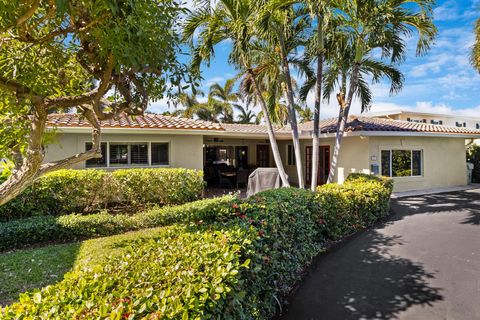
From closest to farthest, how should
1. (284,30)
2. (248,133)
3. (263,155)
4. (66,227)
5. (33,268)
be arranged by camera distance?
1. (33,268)
2. (66,227)
3. (284,30)
4. (248,133)
5. (263,155)

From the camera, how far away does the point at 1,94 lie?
3.84 m

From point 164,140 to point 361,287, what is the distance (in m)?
10.5

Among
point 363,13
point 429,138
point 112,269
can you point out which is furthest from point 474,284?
point 429,138

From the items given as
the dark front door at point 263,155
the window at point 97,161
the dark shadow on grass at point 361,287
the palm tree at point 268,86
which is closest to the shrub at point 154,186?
the window at point 97,161

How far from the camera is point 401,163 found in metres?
15.4

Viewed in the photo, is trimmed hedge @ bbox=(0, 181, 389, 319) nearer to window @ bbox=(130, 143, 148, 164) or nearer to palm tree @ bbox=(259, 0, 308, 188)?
palm tree @ bbox=(259, 0, 308, 188)

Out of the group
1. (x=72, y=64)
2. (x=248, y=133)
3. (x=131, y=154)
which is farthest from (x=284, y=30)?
(x=131, y=154)

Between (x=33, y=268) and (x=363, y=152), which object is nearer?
(x=33, y=268)

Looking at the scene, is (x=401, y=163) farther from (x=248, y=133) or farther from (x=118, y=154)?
(x=118, y=154)

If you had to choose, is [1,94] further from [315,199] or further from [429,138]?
[429,138]

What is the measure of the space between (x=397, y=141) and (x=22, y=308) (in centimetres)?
1660

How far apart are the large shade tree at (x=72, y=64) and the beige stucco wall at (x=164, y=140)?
24.7 feet

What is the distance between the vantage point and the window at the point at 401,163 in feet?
48.9

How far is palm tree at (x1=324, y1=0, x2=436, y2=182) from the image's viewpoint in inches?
407
